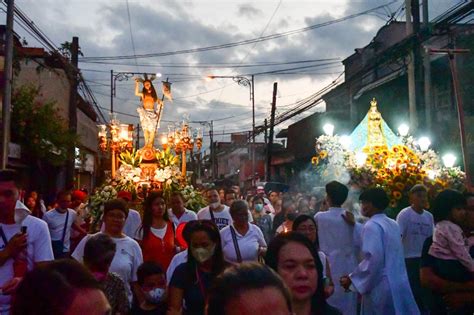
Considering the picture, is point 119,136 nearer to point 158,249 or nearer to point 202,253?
point 158,249

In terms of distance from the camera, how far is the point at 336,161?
1199 centimetres

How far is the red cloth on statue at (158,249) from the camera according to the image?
7.46 metres

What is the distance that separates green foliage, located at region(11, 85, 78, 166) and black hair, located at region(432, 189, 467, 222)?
1581cm

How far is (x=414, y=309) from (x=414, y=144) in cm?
708

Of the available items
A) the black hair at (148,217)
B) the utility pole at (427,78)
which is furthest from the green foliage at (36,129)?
the utility pole at (427,78)

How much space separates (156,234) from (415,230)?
11.7 ft

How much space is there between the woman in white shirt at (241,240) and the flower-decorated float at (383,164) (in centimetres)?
350

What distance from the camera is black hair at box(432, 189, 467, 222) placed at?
5.23 m

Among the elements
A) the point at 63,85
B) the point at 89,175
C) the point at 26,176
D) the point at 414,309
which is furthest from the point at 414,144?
the point at 89,175

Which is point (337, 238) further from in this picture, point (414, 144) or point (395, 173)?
point (414, 144)

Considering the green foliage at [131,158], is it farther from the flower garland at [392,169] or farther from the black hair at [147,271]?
the black hair at [147,271]

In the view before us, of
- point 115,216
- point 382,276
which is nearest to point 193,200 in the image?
point 115,216

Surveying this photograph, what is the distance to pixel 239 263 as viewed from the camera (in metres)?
2.27

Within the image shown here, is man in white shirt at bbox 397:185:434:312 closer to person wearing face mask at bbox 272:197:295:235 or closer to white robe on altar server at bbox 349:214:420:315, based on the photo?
white robe on altar server at bbox 349:214:420:315
